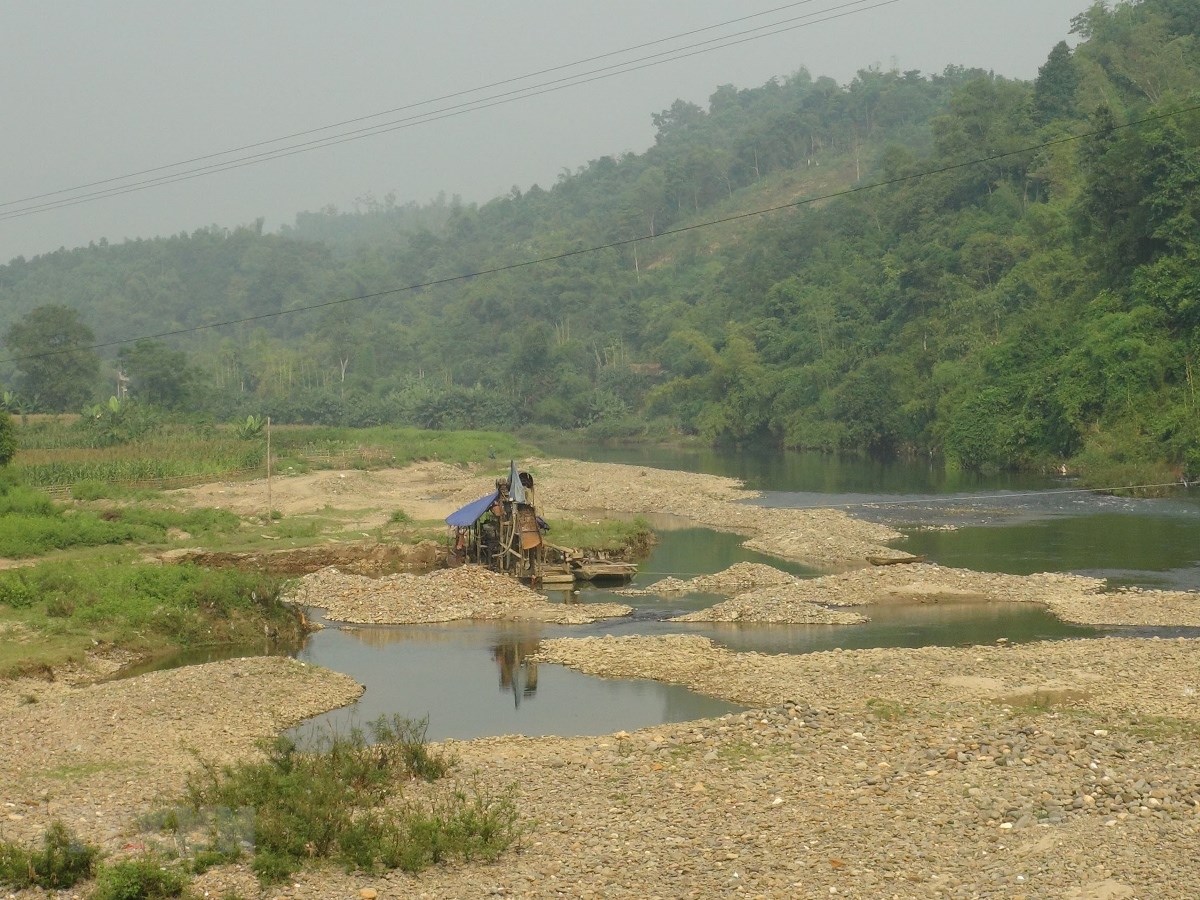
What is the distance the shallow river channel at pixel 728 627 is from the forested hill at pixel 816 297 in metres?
8.57

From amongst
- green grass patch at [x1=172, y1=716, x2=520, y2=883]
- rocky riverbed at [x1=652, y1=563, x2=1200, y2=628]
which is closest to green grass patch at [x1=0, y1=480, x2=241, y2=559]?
rocky riverbed at [x1=652, y1=563, x2=1200, y2=628]

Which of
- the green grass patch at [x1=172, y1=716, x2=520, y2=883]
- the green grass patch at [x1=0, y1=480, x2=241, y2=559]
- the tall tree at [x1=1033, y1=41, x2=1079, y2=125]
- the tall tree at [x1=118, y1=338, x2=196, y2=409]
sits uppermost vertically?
the tall tree at [x1=1033, y1=41, x2=1079, y2=125]

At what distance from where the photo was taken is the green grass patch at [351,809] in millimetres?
12008

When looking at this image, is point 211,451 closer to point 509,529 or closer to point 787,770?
point 509,529

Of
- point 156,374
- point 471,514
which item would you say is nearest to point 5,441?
point 471,514

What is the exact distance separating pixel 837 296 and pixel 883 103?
6313cm

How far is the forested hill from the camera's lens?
163ft

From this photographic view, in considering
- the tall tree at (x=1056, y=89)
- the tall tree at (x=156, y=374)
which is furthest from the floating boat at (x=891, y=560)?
the tall tree at (x=156, y=374)

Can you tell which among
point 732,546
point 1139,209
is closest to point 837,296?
point 1139,209

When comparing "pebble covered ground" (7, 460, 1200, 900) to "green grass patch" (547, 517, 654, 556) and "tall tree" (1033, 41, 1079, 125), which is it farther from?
"tall tree" (1033, 41, 1079, 125)

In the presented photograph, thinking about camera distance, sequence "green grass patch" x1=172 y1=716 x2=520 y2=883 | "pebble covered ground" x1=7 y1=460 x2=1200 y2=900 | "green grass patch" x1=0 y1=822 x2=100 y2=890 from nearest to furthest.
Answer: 1. "green grass patch" x1=0 y1=822 x2=100 y2=890
2. "pebble covered ground" x1=7 y1=460 x2=1200 y2=900
3. "green grass patch" x1=172 y1=716 x2=520 y2=883

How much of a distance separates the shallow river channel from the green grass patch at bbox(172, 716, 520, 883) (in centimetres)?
325

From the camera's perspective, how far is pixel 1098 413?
1954 inches

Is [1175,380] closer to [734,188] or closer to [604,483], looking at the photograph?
[604,483]
